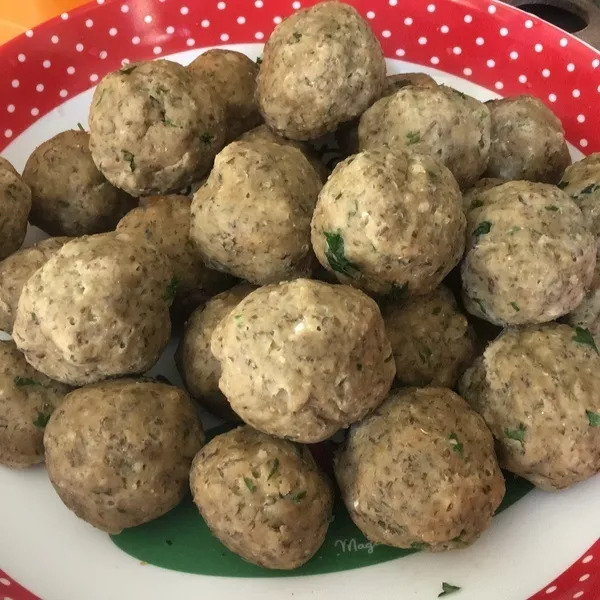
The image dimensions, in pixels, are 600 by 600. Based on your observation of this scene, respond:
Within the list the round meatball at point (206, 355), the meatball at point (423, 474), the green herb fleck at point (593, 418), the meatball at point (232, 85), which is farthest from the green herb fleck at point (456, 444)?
the meatball at point (232, 85)

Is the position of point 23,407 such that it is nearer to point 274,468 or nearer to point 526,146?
point 274,468

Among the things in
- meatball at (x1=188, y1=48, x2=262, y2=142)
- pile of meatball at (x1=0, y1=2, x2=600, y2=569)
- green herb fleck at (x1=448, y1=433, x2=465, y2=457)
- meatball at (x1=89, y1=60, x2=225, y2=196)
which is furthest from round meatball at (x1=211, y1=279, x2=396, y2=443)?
meatball at (x1=188, y1=48, x2=262, y2=142)

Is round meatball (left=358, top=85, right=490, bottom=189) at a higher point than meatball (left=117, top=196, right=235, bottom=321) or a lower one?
higher

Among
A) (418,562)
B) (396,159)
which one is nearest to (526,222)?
(396,159)

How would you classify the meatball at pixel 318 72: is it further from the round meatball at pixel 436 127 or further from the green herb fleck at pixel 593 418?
the green herb fleck at pixel 593 418

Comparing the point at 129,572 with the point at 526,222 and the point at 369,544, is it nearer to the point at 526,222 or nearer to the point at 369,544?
the point at 369,544

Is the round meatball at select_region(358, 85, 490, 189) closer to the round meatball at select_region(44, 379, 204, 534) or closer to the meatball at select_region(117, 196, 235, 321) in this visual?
the meatball at select_region(117, 196, 235, 321)
